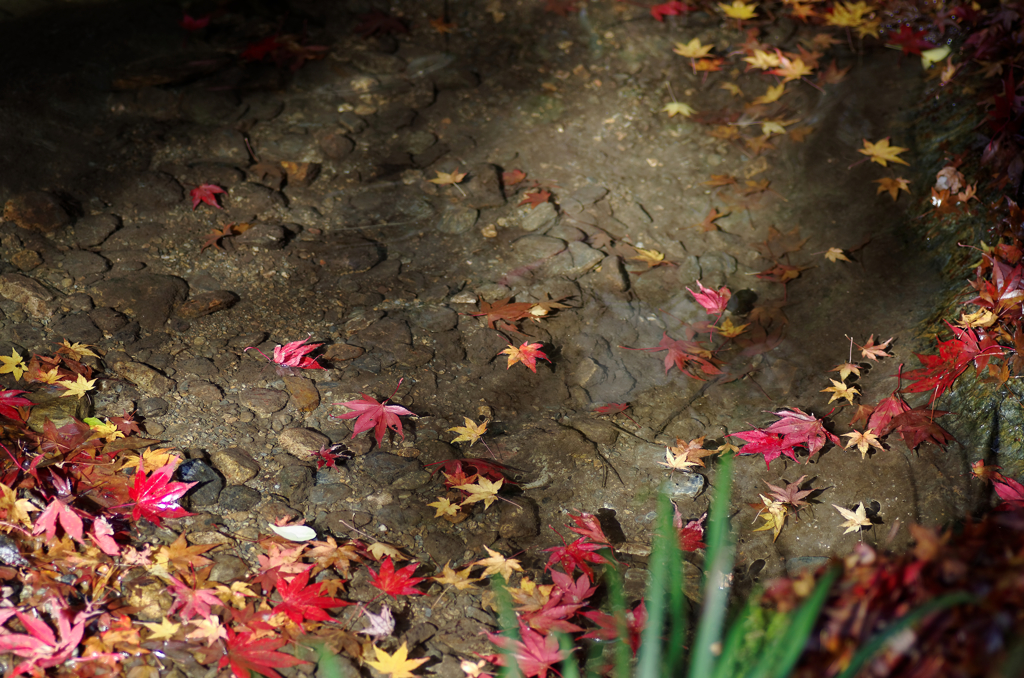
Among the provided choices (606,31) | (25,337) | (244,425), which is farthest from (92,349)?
(606,31)

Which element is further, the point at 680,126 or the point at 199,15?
the point at 199,15

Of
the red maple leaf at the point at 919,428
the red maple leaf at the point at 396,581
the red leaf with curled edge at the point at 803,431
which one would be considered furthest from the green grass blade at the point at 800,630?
the red maple leaf at the point at 919,428

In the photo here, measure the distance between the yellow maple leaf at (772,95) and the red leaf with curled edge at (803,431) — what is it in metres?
2.15

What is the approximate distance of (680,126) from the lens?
3717 mm

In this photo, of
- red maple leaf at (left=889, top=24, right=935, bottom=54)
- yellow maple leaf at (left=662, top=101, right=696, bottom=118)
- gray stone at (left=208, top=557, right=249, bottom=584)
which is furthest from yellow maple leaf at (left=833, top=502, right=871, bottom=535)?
red maple leaf at (left=889, top=24, right=935, bottom=54)

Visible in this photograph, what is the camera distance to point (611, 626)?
1.80 m

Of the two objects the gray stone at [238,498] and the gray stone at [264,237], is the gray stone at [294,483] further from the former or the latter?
the gray stone at [264,237]

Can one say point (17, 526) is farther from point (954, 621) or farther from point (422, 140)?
point (422, 140)

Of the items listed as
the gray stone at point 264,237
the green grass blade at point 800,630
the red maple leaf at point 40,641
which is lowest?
the red maple leaf at point 40,641

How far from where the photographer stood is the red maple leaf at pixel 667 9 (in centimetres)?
424

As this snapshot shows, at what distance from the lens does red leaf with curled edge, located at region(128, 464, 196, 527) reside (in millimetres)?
1969

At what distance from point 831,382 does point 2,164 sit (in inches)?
143

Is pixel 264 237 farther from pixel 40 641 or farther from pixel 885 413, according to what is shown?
pixel 885 413

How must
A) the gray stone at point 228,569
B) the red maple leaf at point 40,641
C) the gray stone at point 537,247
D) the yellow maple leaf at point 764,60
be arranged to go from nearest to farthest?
the red maple leaf at point 40,641, the gray stone at point 228,569, the gray stone at point 537,247, the yellow maple leaf at point 764,60
